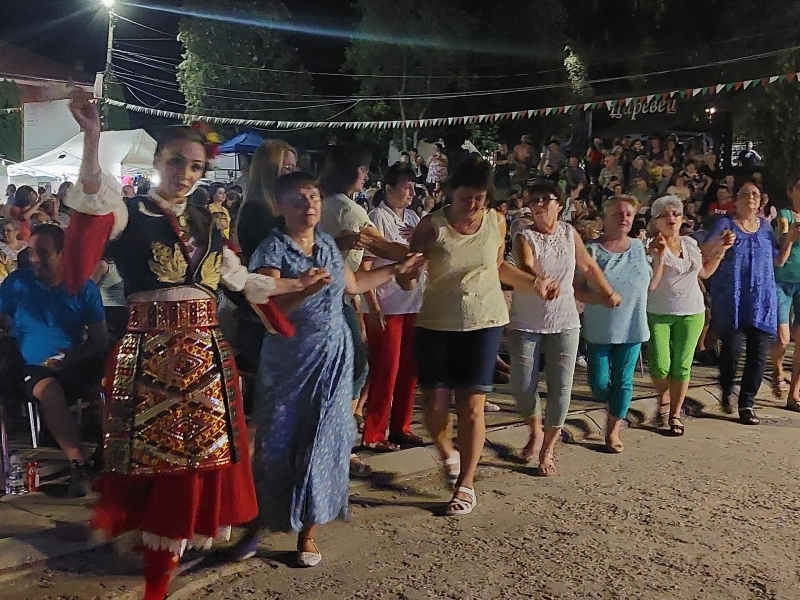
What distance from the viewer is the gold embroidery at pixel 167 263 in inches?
126

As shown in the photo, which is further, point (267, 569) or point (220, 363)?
point (267, 569)

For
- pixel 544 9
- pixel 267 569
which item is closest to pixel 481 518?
pixel 267 569

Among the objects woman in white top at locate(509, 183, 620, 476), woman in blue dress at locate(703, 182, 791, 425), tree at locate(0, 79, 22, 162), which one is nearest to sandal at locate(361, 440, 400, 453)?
woman in white top at locate(509, 183, 620, 476)

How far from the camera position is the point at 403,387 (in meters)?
5.68

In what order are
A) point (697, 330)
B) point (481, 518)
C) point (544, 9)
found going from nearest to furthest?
point (481, 518) < point (697, 330) < point (544, 9)

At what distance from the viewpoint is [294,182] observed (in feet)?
12.4

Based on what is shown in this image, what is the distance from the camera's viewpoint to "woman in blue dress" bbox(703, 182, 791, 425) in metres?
6.68

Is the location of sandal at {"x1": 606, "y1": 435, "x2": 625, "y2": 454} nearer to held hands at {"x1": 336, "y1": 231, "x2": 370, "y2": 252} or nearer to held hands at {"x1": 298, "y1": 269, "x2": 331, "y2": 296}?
held hands at {"x1": 336, "y1": 231, "x2": 370, "y2": 252}

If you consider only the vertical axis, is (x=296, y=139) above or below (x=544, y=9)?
below

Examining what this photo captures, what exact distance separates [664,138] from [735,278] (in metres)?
9.39

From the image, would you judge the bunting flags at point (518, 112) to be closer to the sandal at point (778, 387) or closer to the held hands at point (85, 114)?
the sandal at point (778, 387)

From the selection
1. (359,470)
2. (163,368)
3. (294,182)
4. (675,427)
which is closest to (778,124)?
(675,427)

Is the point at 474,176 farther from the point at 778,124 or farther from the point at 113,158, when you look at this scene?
the point at 113,158

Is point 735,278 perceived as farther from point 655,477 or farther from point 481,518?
point 481,518
